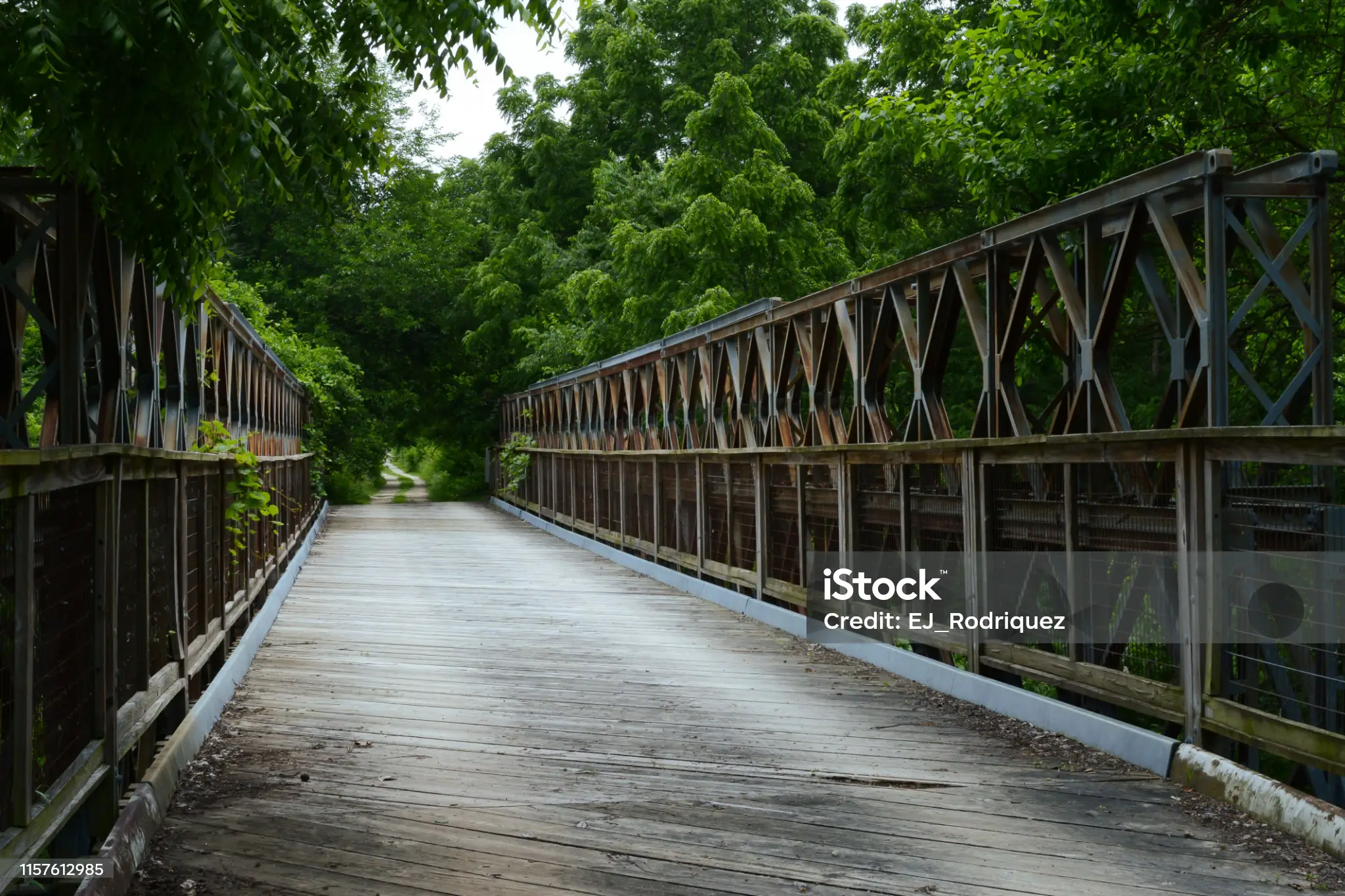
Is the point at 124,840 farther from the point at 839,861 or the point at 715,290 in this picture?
the point at 715,290

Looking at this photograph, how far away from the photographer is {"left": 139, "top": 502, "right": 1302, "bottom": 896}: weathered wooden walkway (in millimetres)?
4496

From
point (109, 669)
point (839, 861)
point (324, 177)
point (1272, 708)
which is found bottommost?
point (839, 861)

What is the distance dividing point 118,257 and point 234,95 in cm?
227

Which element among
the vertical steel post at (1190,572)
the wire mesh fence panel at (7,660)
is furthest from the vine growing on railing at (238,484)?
the vertical steel post at (1190,572)

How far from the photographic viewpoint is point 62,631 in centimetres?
401

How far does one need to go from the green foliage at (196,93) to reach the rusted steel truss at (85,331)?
31cm

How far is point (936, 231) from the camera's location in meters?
21.8

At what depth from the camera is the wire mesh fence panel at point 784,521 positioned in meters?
10.9

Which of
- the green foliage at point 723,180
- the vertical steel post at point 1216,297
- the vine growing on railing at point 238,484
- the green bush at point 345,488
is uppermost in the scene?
the green foliage at point 723,180

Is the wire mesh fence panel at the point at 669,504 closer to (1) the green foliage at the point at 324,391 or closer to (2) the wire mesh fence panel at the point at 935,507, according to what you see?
(2) the wire mesh fence panel at the point at 935,507

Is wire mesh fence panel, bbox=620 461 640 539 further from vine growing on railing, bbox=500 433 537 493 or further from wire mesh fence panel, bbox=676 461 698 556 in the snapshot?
vine growing on railing, bbox=500 433 537 493

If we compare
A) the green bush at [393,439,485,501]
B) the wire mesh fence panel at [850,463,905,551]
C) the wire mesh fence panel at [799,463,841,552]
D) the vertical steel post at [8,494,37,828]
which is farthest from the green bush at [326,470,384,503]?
the vertical steel post at [8,494,37,828]

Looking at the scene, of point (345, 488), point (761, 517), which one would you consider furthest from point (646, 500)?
point (345, 488)

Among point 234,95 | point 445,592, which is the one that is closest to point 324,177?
point 234,95
